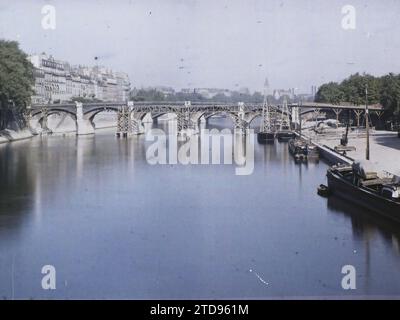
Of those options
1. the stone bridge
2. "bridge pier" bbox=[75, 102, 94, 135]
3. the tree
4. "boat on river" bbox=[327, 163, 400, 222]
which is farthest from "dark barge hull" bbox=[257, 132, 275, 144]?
"boat on river" bbox=[327, 163, 400, 222]

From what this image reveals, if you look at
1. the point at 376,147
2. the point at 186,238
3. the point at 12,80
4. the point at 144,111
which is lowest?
the point at 186,238

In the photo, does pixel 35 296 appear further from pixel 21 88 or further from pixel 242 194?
pixel 21 88

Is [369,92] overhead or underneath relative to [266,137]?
overhead

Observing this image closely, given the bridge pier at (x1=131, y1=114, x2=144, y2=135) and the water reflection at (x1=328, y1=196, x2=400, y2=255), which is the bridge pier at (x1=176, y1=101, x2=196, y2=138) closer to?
the bridge pier at (x1=131, y1=114, x2=144, y2=135)

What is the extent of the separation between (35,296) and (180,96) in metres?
49.0

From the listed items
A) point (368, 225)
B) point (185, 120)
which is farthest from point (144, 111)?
point (368, 225)

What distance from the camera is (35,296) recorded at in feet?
19.0

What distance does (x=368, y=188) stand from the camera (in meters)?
9.42

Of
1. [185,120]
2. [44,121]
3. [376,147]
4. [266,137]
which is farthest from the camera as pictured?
[185,120]

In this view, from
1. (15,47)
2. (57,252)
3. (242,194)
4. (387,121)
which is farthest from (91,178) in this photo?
(387,121)

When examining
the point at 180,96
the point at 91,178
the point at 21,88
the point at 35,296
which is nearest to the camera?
the point at 35,296

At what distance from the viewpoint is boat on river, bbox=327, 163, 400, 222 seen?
8.42 meters

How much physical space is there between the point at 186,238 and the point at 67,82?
1442 inches

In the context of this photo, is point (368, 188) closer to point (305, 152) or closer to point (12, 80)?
point (305, 152)
